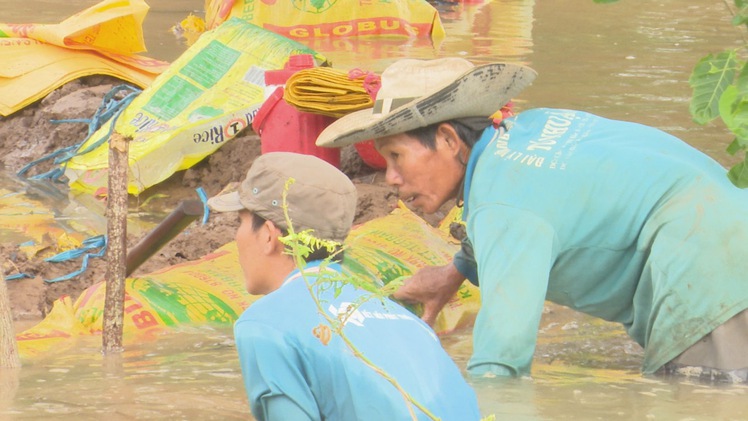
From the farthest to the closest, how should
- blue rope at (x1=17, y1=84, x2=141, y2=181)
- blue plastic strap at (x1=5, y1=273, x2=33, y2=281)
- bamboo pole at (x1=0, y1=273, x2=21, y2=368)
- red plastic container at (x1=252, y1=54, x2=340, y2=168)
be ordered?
1. blue rope at (x1=17, y1=84, x2=141, y2=181)
2. red plastic container at (x1=252, y1=54, x2=340, y2=168)
3. blue plastic strap at (x1=5, y1=273, x2=33, y2=281)
4. bamboo pole at (x1=0, y1=273, x2=21, y2=368)

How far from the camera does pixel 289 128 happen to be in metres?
5.39

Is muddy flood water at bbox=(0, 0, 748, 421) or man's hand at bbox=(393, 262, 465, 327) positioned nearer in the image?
muddy flood water at bbox=(0, 0, 748, 421)

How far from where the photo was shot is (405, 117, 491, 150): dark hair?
3434 millimetres

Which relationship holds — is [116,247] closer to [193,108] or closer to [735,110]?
[735,110]

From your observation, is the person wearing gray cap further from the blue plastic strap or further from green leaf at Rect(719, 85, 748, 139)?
the blue plastic strap

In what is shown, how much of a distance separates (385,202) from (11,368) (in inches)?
91.9

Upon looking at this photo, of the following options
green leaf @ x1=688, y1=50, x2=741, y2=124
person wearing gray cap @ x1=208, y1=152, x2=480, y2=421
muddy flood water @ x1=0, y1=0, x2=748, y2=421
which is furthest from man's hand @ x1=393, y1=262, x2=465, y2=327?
person wearing gray cap @ x1=208, y1=152, x2=480, y2=421

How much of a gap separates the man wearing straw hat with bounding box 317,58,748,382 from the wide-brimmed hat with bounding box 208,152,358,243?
622 millimetres

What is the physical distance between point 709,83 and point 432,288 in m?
1.39

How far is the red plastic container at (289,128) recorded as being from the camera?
5363mm

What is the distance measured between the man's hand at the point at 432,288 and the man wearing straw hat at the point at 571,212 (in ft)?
1.77

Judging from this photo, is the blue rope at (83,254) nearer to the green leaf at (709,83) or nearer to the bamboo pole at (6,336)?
the bamboo pole at (6,336)

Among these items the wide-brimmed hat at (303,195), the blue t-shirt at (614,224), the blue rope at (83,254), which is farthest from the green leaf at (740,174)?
the blue rope at (83,254)

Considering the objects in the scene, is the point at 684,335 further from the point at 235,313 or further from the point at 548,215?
the point at 235,313
